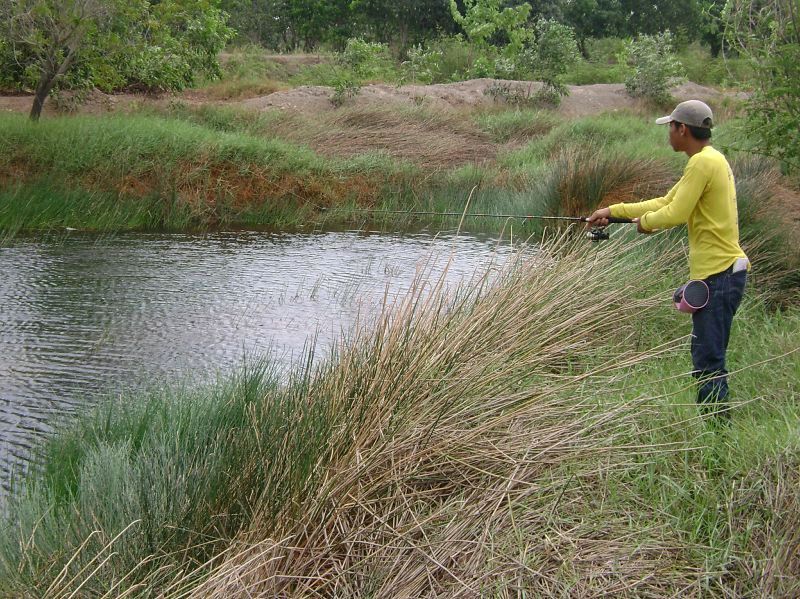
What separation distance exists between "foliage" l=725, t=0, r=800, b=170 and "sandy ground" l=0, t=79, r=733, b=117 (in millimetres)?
10439

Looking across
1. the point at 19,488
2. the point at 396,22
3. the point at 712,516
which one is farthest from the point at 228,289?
the point at 396,22

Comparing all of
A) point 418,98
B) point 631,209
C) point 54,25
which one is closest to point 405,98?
point 418,98

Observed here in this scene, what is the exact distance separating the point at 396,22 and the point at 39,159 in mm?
24011

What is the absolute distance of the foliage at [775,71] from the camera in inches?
307

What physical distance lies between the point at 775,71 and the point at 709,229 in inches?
178

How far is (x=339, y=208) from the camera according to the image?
13.5m

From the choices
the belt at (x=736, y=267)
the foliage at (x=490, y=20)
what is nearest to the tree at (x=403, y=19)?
the foliage at (x=490, y=20)

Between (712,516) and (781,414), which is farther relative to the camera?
(781,414)

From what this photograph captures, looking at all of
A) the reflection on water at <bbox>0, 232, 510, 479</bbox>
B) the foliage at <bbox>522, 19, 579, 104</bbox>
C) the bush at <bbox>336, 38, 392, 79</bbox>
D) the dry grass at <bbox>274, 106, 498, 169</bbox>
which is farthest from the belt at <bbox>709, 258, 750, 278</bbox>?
the foliage at <bbox>522, 19, 579, 104</bbox>

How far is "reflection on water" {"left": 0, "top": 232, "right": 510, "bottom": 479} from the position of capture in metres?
6.13

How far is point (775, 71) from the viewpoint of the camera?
27.0 ft

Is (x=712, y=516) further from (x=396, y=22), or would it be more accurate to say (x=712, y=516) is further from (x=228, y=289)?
(x=396, y=22)

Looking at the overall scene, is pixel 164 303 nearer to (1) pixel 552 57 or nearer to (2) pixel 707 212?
(2) pixel 707 212

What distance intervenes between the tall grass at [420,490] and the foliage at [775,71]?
4108mm
